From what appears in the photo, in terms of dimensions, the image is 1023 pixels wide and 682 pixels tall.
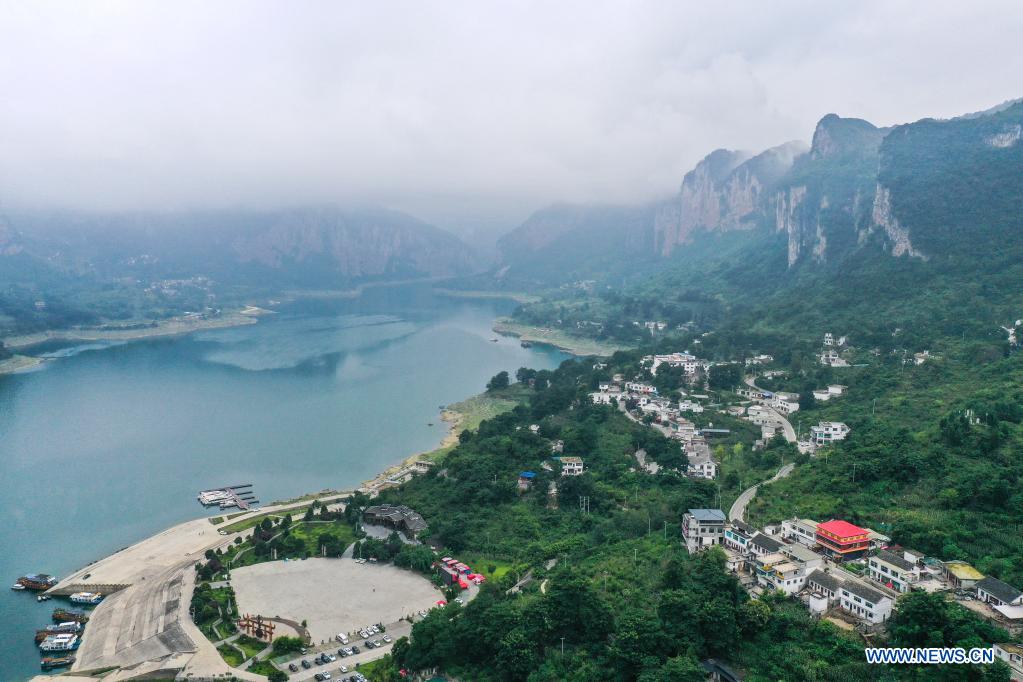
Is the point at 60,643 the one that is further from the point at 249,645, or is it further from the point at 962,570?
the point at 962,570

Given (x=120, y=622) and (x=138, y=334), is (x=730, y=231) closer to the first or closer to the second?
(x=138, y=334)

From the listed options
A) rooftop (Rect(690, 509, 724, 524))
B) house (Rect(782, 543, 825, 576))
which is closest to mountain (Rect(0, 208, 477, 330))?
rooftop (Rect(690, 509, 724, 524))

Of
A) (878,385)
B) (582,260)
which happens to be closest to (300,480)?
(878,385)

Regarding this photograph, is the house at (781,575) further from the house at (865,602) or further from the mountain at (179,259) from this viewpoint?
the mountain at (179,259)

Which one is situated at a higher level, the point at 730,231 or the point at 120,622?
the point at 730,231

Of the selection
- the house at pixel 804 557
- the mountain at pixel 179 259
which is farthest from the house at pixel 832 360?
the mountain at pixel 179 259

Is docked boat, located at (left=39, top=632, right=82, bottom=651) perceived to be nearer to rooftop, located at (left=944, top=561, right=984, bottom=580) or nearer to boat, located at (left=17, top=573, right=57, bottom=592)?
boat, located at (left=17, top=573, right=57, bottom=592)

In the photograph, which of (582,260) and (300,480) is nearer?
(300,480)

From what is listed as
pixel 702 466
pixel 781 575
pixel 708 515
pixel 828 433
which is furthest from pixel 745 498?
pixel 781 575
